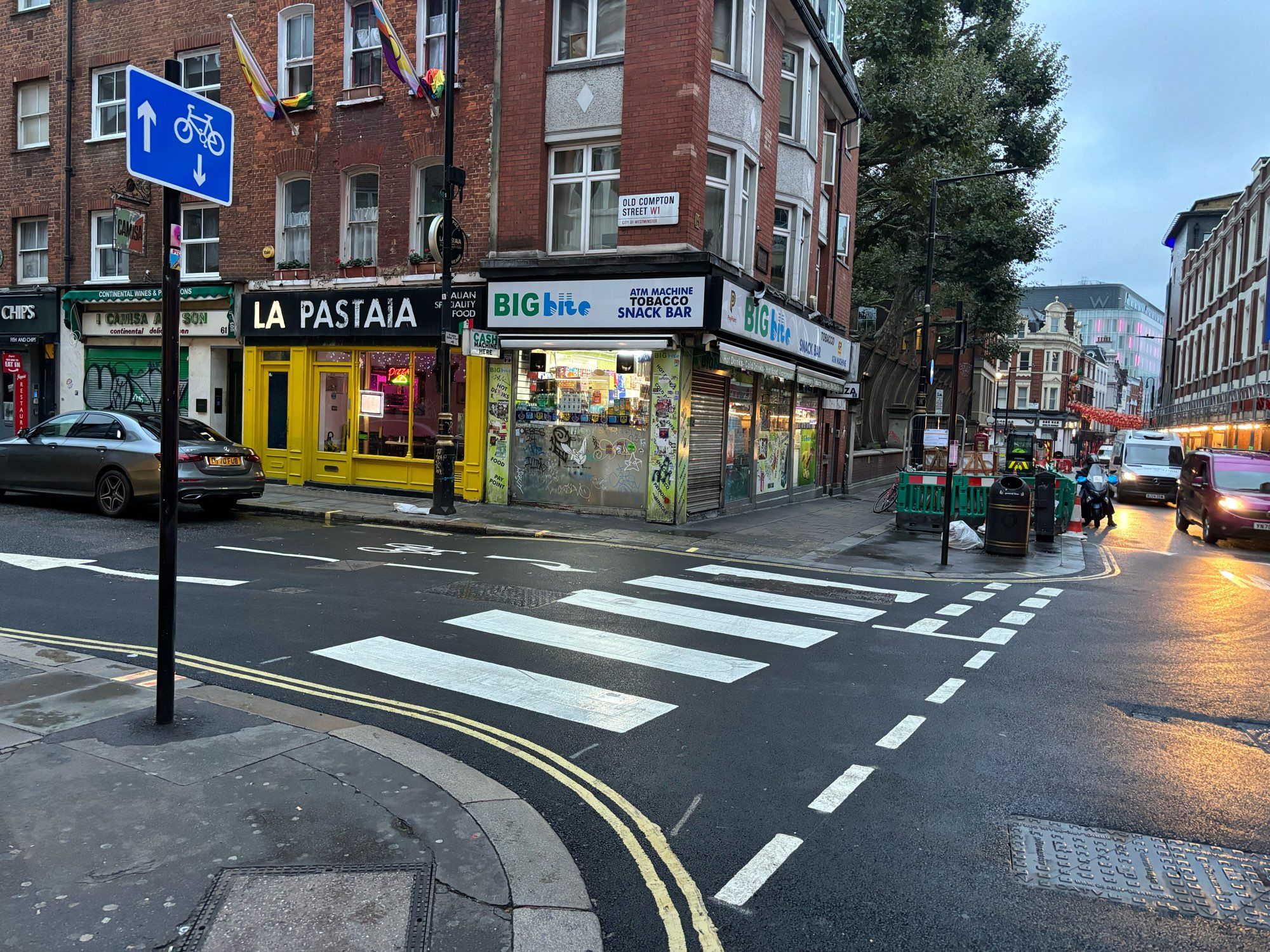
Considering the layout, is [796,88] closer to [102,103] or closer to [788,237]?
[788,237]

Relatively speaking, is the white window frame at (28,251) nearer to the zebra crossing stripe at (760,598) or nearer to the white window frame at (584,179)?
the white window frame at (584,179)

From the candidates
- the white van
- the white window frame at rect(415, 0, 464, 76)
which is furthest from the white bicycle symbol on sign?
the white van

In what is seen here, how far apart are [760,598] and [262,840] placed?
6614 millimetres

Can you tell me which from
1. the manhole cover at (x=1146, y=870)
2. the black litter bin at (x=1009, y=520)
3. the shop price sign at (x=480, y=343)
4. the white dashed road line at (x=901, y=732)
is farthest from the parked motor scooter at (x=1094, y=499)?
the manhole cover at (x=1146, y=870)

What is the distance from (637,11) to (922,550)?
10.6m

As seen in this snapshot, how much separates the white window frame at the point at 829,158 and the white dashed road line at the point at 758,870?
2082 centimetres

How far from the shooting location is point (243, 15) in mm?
19797

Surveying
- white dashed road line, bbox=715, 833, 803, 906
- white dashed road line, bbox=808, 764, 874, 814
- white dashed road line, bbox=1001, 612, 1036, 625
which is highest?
white dashed road line, bbox=1001, 612, 1036, 625

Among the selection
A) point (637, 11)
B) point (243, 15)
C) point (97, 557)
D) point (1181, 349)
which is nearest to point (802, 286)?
point (637, 11)

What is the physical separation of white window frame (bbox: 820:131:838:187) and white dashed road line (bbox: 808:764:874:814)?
20.0 m

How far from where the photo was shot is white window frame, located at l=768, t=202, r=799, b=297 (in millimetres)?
20156

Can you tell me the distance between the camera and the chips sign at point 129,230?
65.9 ft

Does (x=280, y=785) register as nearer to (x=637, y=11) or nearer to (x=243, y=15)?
(x=637, y=11)

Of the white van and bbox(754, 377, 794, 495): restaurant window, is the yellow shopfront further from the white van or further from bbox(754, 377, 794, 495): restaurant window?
the white van
